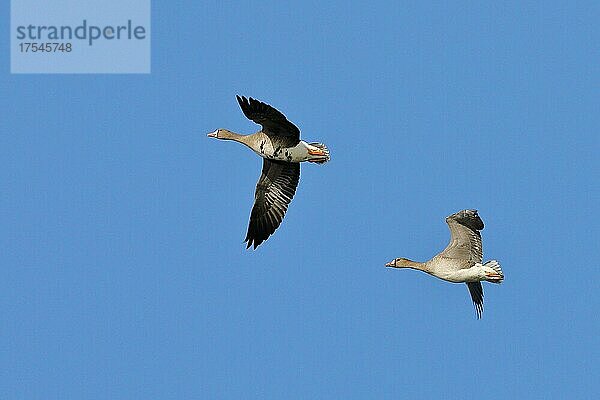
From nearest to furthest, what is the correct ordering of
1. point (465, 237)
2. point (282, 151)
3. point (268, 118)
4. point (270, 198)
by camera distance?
1. point (268, 118)
2. point (282, 151)
3. point (465, 237)
4. point (270, 198)

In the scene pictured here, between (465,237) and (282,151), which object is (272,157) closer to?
(282,151)

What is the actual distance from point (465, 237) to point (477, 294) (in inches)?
112

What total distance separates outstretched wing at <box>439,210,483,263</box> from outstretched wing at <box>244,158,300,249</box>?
3.81 m

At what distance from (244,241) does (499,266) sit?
5913mm

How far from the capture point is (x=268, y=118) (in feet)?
97.2

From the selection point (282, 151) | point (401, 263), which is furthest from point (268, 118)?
point (401, 263)

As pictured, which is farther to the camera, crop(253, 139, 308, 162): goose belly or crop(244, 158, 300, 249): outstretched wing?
crop(244, 158, 300, 249): outstretched wing

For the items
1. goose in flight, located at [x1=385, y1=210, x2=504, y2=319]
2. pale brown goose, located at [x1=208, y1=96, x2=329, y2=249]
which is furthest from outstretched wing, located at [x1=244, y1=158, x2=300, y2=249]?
goose in flight, located at [x1=385, y1=210, x2=504, y2=319]

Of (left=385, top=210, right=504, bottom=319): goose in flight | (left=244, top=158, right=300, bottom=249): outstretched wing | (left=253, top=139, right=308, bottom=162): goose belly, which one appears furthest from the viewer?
(left=244, top=158, right=300, bottom=249): outstretched wing

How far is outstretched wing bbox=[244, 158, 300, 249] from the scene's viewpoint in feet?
107

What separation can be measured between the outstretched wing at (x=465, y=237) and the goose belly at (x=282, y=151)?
12.2 feet

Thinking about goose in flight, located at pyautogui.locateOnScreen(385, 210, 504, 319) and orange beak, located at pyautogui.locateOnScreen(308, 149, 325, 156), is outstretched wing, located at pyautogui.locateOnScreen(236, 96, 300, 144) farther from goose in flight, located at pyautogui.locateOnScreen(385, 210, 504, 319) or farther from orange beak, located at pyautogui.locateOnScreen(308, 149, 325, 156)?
goose in flight, located at pyautogui.locateOnScreen(385, 210, 504, 319)

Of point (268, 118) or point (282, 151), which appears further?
point (282, 151)

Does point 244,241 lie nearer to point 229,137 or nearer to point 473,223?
point 229,137
